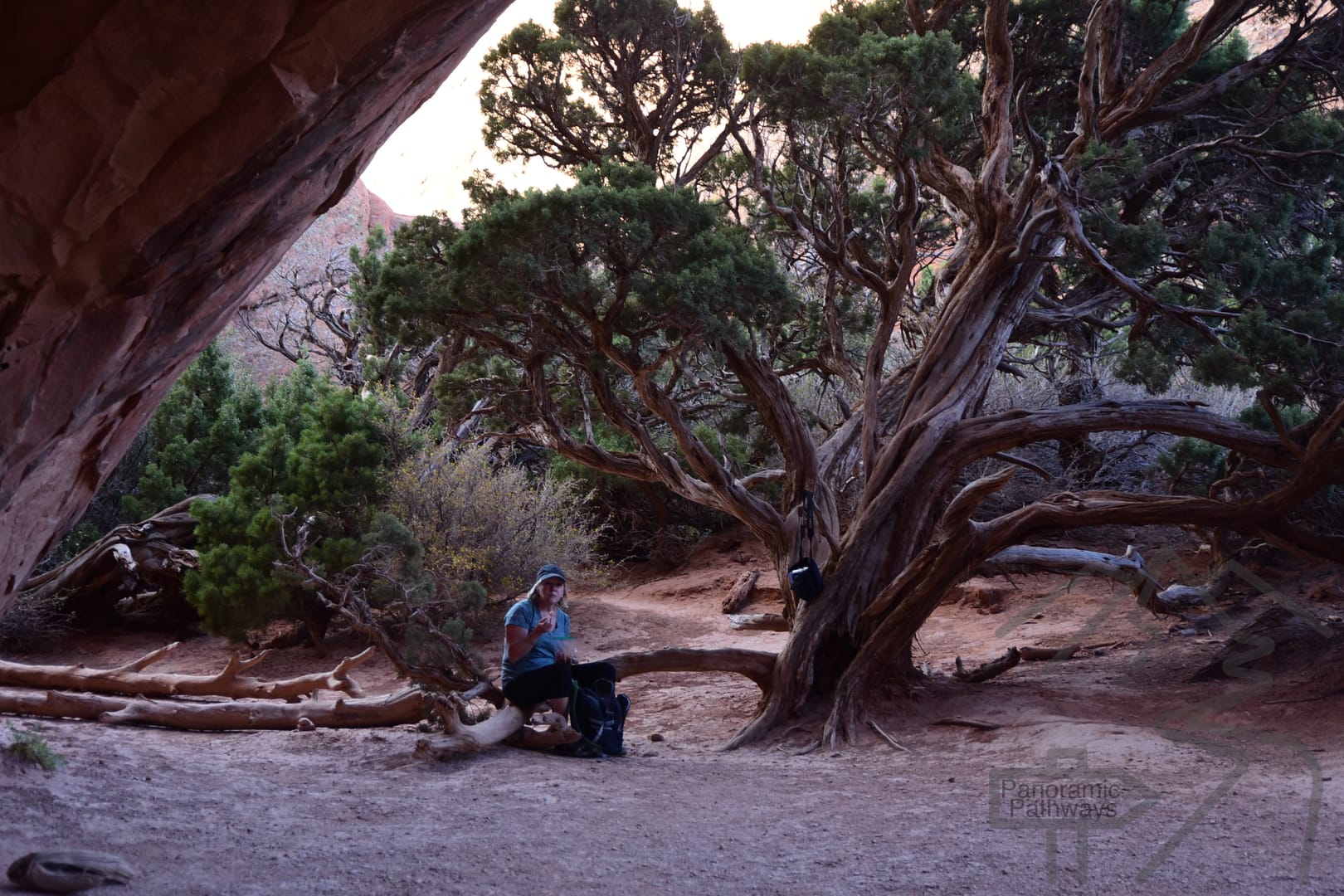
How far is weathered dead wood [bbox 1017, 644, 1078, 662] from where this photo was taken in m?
9.94

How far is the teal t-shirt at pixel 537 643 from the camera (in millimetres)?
6602

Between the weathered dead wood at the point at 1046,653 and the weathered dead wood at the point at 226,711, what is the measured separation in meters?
6.11

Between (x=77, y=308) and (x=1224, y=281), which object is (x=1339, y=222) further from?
(x=77, y=308)

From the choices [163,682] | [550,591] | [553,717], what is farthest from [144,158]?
[163,682]

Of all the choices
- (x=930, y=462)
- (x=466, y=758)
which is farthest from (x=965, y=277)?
(x=466, y=758)

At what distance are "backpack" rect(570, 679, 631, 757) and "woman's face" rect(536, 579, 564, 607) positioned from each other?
60 centimetres

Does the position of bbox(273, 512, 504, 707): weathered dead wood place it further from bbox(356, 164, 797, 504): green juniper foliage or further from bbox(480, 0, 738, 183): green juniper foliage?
bbox(480, 0, 738, 183): green juniper foliage

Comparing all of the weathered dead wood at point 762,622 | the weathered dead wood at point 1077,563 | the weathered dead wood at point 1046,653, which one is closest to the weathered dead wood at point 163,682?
the weathered dead wood at point 762,622

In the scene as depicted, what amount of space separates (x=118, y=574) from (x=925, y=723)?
33.4ft

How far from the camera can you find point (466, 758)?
6.23m

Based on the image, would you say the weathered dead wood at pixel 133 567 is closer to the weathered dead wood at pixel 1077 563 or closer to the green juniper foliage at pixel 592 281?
the green juniper foliage at pixel 592 281

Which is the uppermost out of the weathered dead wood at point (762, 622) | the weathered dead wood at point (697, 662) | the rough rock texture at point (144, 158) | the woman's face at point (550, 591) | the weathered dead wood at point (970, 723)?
the rough rock texture at point (144, 158)

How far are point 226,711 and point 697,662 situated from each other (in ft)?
11.3

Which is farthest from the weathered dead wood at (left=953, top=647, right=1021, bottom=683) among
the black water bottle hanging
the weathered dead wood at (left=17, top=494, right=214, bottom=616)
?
the weathered dead wood at (left=17, top=494, right=214, bottom=616)
